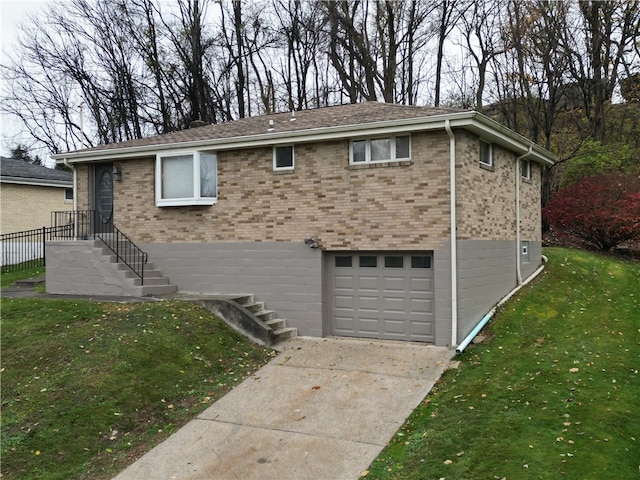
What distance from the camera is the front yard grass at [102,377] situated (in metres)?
6.26

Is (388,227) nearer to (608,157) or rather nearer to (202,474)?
(202,474)

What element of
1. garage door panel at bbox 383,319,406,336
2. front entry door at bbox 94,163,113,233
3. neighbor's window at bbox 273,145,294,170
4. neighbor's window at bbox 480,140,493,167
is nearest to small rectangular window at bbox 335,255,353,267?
garage door panel at bbox 383,319,406,336

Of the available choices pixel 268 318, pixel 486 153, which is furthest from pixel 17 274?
pixel 486 153

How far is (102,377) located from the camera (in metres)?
7.68

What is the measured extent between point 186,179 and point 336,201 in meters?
4.04

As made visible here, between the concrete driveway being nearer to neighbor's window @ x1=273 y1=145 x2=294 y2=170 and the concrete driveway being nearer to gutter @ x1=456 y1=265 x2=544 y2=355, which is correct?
gutter @ x1=456 y1=265 x2=544 y2=355

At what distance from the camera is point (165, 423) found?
713cm

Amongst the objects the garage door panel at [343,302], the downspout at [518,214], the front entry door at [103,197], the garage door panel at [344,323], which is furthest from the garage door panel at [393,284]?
the front entry door at [103,197]

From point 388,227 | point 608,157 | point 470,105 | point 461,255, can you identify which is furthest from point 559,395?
point 470,105

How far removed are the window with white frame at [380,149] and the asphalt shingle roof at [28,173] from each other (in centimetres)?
1791

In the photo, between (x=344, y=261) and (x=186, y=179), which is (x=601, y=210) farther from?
(x=186, y=179)

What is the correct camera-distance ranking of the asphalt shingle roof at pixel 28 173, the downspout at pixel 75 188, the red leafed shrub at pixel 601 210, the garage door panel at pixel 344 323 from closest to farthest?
the garage door panel at pixel 344 323 → the downspout at pixel 75 188 → the red leafed shrub at pixel 601 210 → the asphalt shingle roof at pixel 28 173

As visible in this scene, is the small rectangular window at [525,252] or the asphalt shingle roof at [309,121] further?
the small rectangular window at [525,252]

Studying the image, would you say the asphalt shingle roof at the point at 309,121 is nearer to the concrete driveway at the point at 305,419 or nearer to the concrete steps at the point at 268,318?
the concrete steps at the point at 268,318
